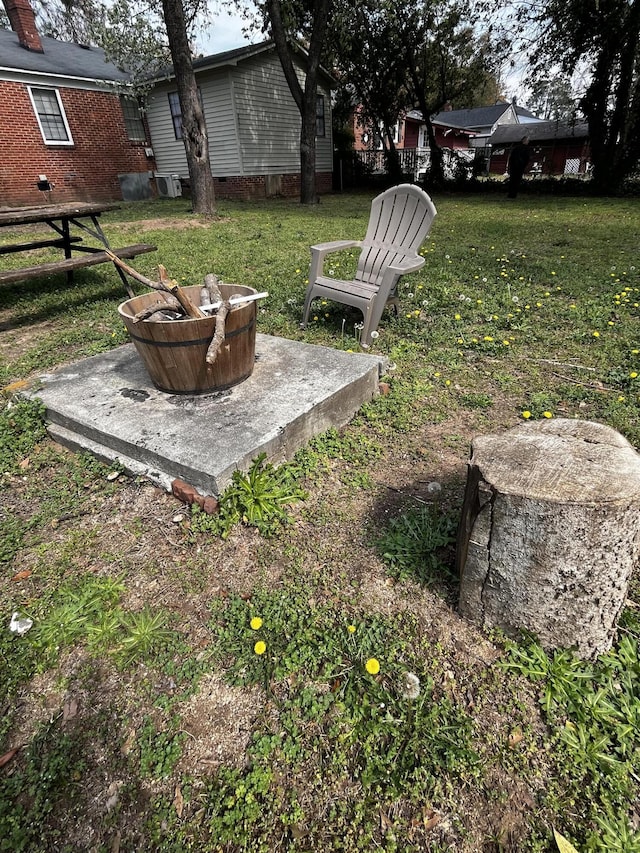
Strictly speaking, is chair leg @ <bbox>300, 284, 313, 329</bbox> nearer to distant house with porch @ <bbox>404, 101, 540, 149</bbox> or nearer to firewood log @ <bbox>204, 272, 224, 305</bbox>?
firewood log @ <bbox>204, 272, 224, 305</bbox>

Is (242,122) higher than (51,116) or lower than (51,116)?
lower

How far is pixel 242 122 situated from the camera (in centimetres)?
1359

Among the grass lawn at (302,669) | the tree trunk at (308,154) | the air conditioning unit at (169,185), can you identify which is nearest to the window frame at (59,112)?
the air conditioning unit at (169,185)

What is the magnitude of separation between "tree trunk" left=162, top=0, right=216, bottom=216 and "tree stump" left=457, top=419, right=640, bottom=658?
1020 cm

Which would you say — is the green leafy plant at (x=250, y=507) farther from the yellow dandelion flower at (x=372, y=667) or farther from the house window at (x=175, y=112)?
the house window at (x=175, y=112)

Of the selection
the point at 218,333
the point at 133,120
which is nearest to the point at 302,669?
the point at 218,333

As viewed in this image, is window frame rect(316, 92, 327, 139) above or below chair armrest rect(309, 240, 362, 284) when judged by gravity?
above

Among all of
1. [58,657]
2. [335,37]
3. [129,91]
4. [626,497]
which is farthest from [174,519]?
[335,37]

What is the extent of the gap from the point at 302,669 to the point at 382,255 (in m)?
3.38

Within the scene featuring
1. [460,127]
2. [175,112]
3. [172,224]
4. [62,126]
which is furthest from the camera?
[460,127]

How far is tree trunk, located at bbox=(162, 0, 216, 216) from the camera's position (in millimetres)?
8453

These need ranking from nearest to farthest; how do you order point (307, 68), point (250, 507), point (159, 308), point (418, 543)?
point (418, 543), point (250, 507), point (159, 308), point (307, 68)

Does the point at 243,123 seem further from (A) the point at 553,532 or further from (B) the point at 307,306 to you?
(A) the point at 553,532

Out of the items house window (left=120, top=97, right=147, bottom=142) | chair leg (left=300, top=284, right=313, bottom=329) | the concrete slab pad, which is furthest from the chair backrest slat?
house window (left=120, top=97, right=147, bottom=142)
